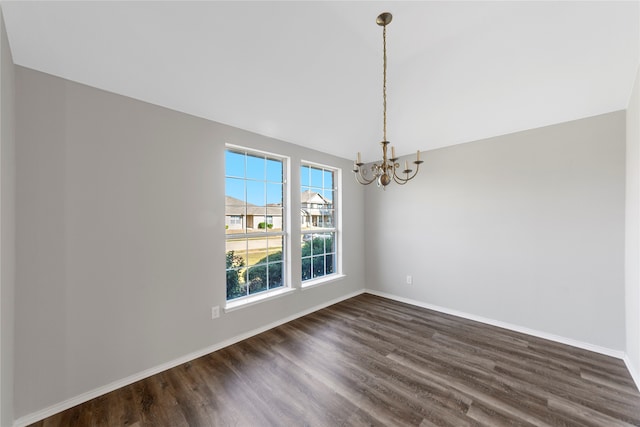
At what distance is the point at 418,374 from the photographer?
2.09 m

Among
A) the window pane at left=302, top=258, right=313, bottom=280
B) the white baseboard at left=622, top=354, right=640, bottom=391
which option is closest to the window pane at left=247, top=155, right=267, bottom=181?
the window pane at left=302, top=258, right=313, bottom=280

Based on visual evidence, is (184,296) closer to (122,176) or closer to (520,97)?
(122,176)

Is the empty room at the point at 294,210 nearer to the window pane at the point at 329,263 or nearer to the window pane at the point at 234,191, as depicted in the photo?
the window pane at the point at 234,191

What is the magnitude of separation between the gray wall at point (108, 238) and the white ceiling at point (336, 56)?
26 centimetres

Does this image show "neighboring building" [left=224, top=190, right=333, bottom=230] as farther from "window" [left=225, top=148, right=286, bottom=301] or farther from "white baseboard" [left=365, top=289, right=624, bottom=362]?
"white baseboard" [left=365, top=289, right=624, bottom=362]

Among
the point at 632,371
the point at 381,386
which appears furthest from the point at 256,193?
the point at 632,371

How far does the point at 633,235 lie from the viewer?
203 centimetres

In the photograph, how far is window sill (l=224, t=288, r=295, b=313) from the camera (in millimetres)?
2635

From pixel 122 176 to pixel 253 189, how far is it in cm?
126

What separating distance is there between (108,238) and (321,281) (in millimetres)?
2560

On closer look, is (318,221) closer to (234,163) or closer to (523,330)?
(234,163)

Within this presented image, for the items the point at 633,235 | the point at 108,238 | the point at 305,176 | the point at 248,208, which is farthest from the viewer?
the point at 305,176

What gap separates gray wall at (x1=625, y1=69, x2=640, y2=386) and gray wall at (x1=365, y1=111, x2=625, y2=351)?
0.15 meters

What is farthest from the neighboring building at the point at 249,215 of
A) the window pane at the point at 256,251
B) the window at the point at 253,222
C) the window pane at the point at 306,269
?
the window pane at the point at 306,269
